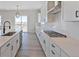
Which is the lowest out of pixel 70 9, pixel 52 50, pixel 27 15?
pixel 52 50

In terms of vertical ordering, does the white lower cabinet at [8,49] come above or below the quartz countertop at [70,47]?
below

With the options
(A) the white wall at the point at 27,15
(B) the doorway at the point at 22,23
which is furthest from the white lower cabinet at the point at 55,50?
(B) the doorway at the point at 22,23

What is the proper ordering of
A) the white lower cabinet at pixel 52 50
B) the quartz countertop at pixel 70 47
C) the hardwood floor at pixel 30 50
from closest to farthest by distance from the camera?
the quartz countertop at pixel 70 47
the white lower cabinet at pixel 52 50
the hardwood floor at pixel 30 50

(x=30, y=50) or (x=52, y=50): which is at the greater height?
(x=52, y=50)

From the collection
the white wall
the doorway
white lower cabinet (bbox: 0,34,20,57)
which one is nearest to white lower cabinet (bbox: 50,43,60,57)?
white lower cabinet (bbox: 0,34,20,57)

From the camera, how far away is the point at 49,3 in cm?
647

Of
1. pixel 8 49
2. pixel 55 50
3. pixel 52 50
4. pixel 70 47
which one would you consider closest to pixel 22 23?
pixel 8 49

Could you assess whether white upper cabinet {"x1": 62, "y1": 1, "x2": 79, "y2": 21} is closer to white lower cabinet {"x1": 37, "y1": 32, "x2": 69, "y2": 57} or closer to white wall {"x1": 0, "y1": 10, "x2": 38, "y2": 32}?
white lower cabinet {"x1": 37, "y1": 32, "x2": 69, "y2": 57}

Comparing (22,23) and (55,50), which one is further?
(22,23)

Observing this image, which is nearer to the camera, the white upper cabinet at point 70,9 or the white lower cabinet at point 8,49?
the white lower cabinet at point 8,49

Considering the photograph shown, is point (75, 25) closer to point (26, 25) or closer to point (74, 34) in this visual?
point (74, 34)

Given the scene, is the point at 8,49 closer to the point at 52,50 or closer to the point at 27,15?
the point at 52,50

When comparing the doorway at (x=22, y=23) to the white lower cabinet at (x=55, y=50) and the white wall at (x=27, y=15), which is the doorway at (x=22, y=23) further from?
the white lower cabinet at (x=55, y=50)

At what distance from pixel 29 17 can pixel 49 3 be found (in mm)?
10027
